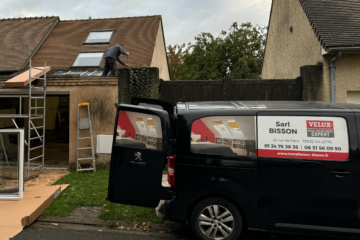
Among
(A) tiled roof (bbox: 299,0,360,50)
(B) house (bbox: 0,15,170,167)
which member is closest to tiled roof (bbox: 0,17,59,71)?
(B) house (bbox: 0,15,170,167)

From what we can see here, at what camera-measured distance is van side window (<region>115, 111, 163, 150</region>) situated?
4148 millimetres

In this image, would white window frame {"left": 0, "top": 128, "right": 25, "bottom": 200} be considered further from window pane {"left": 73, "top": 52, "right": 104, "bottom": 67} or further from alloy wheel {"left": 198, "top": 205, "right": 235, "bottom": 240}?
window pane {"left": 73, "top": 52, "right": 104, "bottom": 67}

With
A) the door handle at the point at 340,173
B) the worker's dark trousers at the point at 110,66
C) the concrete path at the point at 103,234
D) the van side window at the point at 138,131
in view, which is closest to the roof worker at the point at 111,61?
the worker's dark trousers at the point at 110,66

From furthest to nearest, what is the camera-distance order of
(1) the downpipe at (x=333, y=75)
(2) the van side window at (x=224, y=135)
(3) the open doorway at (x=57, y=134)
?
(3) the open doorway at (x=57, y=134)
(1) the downpipe at (x=333, y=75)
(2) the van side window at (x=224, y=135)

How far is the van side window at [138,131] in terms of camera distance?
13.6 feet

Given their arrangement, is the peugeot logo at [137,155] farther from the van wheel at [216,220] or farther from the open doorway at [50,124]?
the open doorway at [50,124]

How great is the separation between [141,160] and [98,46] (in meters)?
11.6

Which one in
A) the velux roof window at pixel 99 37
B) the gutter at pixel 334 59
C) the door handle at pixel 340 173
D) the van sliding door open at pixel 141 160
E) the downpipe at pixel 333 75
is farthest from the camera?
the velux roof window at pixel 99 37

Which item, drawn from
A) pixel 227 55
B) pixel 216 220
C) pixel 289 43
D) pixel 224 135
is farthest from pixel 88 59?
pixel 227 55

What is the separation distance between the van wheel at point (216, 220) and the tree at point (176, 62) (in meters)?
26.6

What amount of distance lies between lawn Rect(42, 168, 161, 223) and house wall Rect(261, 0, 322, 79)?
642 cm

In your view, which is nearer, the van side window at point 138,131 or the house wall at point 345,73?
the van side window at point 138,131

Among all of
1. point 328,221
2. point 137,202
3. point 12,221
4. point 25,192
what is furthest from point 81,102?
point 328,221

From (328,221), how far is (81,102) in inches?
266
